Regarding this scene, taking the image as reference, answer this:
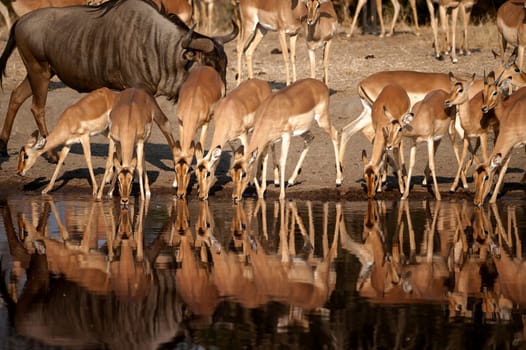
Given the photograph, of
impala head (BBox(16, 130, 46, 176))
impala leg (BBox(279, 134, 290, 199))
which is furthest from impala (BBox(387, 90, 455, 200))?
impala head (BBox(16, 130, 46, 176))

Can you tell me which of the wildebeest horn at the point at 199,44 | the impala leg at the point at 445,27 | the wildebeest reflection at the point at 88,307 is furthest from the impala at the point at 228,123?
the impala leg at the point at 445,27

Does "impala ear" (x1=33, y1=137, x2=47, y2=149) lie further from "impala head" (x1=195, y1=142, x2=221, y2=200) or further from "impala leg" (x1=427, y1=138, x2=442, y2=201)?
"impala leg" (x1=427, y1=138, x2=442, y2=201)

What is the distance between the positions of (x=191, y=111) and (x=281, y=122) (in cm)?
114

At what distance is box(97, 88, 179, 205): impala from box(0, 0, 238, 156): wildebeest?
1719mm

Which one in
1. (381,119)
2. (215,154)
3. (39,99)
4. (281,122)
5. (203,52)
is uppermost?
(203,52)

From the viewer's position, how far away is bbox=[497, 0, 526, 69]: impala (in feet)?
63.3

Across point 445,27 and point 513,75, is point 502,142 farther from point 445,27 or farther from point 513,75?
point 445,27

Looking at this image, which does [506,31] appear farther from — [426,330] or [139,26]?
[426,330]

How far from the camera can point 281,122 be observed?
43.5 feet

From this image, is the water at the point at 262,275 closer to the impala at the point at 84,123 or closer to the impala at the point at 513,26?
the impala at the point at 84,123

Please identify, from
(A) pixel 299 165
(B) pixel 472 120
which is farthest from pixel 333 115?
(B) pixel 472 120

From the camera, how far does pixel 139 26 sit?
1552 cm

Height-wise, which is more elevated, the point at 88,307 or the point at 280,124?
the point at 280,124

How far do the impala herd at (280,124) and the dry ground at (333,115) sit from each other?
1.07ft
